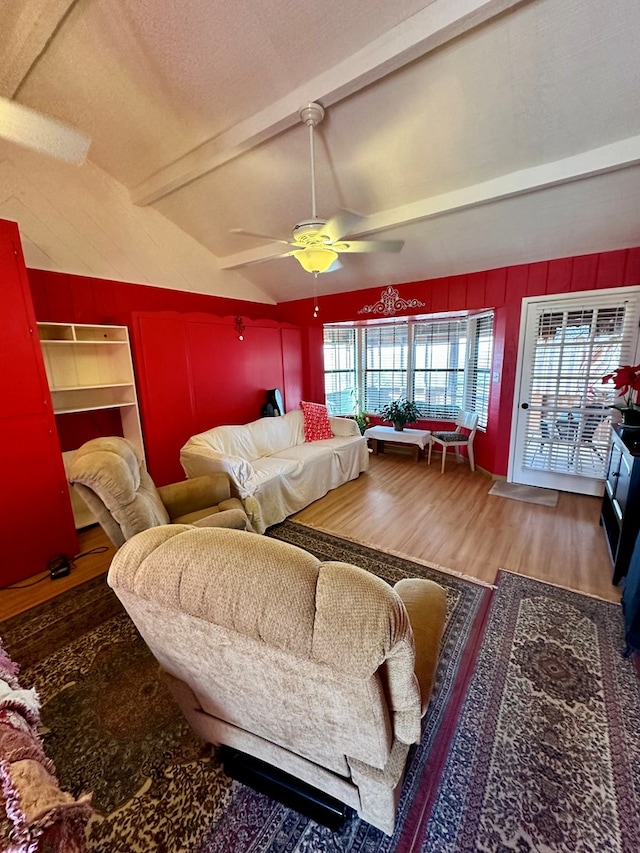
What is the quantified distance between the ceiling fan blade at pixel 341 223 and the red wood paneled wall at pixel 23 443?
6.69 ft

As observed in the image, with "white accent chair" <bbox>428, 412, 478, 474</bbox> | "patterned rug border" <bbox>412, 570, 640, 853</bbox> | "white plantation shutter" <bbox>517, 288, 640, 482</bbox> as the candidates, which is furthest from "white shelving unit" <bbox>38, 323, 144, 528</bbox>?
"white plantation shutter" <bbox>517, 288, 640, 482</bbox>

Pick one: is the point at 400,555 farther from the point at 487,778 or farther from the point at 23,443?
the point at 23,443

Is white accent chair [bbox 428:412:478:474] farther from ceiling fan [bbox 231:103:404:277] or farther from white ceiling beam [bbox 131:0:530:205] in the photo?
white ceiling beam [bbox 131:0:530:205]

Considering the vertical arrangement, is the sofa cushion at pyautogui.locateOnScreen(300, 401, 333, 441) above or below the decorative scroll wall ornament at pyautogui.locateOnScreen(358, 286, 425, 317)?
below

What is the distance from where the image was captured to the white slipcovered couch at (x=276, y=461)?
9.30 ft

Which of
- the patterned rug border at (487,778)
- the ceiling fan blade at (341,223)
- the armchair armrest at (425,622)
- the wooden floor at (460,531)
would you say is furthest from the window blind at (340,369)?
the armchair armrest at (425,622)

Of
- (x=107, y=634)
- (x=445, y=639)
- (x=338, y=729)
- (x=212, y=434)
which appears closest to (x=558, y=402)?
(x=445, y=639)

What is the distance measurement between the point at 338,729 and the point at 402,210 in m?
3.61

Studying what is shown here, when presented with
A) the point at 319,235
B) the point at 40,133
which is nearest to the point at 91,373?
the point at 40,133

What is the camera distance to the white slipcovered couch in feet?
9.30

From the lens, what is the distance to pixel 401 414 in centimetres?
499

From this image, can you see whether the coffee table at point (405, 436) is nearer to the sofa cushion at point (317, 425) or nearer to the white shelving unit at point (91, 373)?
the sofa cushion at point (317, 425)

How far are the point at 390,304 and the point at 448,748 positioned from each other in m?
4.37

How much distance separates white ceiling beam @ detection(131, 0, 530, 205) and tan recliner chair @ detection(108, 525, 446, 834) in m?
2.48
